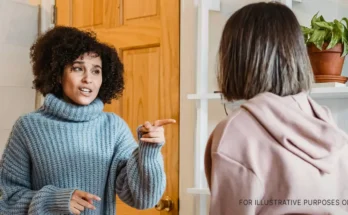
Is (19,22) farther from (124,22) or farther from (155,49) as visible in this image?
(155,49)

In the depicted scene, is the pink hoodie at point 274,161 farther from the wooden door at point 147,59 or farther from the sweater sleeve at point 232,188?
the wooden door at point 147,59

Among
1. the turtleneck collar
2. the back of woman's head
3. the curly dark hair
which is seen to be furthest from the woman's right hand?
the back of woman's head

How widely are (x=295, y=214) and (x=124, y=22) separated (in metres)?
1.46

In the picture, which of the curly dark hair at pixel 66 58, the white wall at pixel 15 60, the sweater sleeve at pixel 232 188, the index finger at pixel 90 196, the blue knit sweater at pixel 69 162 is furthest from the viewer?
the white wall at pixel 15 60

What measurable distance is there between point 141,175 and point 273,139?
503mm

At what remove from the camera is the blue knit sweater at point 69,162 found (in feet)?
4.83

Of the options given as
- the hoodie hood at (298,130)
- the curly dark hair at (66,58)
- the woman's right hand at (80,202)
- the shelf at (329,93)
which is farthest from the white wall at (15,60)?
the hoodie hood at (298,130)

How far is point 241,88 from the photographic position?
3.67 ft

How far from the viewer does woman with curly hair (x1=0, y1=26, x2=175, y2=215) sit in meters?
1.45

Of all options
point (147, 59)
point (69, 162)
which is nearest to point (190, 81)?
point (147, 59)

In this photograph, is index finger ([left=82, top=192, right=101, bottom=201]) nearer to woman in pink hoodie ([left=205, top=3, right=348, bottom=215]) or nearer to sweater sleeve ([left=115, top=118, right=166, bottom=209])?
sweater sleeve ([left=115, top=118, right=166, bottom=209])

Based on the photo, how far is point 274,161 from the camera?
1038mm

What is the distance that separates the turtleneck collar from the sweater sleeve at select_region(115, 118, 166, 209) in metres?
0.15

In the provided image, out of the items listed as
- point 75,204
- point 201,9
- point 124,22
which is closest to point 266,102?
point 75,204
